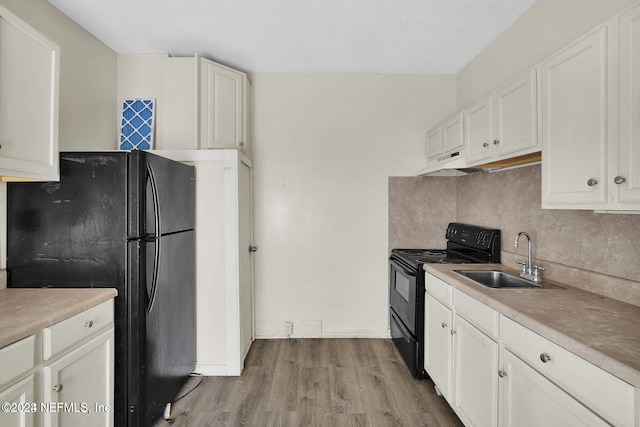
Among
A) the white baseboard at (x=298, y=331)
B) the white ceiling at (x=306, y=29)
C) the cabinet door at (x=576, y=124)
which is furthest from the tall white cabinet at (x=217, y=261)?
the cabinet door at (x=576, y=124)

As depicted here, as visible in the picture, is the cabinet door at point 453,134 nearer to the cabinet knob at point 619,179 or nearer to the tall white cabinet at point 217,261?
the cabinet knob at point 619,179

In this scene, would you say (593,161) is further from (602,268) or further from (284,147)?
(284,147)

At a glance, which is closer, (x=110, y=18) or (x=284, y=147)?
(x=110, y=18)

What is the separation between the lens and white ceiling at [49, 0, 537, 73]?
2121mm

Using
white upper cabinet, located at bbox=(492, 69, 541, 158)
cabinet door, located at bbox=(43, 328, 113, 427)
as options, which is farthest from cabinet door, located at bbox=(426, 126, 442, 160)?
cabinet door, located at bbox=(43, 328, 113, 427)

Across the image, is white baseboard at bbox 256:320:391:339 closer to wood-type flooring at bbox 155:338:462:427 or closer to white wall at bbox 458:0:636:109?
wood-type flooring at bbox 155:338:462:427

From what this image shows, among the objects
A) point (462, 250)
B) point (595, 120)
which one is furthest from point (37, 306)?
point (462, 250)

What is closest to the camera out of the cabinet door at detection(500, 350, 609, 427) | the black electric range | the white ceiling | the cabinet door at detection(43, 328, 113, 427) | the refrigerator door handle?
the cabinet door at detection(500, 350, 609, 427)

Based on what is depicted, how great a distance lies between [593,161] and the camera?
1259mm

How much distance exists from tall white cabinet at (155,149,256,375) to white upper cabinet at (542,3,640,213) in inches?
81.4

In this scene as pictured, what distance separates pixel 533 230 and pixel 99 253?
269 centimetres

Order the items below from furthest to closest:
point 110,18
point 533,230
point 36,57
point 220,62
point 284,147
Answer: point 284,147
point 220,62
point 110,18
point 533,230
point 36,57

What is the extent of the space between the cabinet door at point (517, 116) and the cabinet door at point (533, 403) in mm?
1114

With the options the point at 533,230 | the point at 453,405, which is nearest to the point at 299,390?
the point at 453,405
